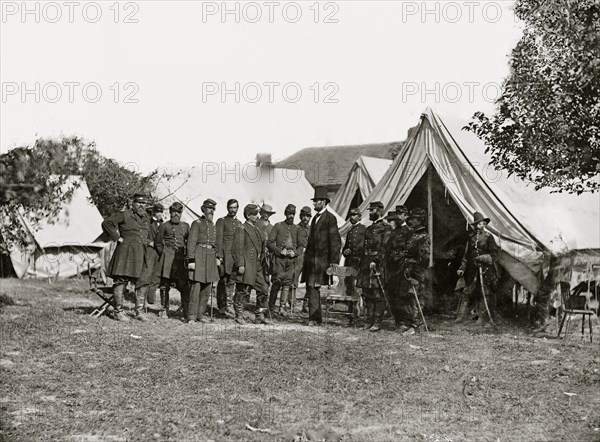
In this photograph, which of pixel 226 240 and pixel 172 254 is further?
pixel 172 254

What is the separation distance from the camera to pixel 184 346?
8062 mm

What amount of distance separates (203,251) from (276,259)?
1396mm

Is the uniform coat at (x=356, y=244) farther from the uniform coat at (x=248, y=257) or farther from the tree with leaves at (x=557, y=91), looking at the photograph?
the tree with leaves at (x=557, y=91)

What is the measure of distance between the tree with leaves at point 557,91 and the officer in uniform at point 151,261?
5.78m

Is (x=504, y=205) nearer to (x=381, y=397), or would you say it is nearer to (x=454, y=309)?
(x=454, y=309)

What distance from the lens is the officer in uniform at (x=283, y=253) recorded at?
11.3 meters

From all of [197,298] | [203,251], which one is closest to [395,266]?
[203,251]

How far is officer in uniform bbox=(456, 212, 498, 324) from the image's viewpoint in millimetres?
10891

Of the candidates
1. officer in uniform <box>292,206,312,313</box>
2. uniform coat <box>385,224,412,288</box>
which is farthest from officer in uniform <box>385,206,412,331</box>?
officer in uniform <box>292,206,312,313</box>

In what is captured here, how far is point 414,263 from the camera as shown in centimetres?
995

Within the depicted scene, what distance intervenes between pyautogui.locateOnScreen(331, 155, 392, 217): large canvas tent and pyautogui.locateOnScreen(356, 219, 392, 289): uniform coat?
485 inches

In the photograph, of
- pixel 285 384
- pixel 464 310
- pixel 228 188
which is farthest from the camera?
pixel 228 188

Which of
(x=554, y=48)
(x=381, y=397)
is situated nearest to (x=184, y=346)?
(x=381, y=397)

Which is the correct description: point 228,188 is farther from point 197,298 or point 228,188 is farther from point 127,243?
point 127,243
